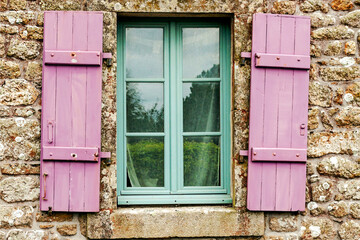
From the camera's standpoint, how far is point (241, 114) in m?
3.25

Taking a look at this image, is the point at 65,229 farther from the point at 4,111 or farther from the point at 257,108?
the point at 257,108

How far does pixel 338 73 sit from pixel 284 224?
1.29 meters

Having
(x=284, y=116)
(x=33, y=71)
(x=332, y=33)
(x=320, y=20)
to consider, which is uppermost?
(x=320, y=20)

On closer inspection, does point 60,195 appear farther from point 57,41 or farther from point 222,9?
point 222,9

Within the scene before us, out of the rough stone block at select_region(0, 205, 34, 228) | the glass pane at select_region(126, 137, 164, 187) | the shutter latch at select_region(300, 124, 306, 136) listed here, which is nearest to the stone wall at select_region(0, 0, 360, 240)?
the rough stone block at select_region(0, 205, 34, 228)

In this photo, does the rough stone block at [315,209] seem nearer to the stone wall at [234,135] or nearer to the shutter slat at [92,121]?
the stone wall at [234,135]

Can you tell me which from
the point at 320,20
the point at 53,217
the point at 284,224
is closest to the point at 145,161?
the point at 53,217

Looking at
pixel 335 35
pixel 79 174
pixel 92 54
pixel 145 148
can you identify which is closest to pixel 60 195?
pixel 79 174

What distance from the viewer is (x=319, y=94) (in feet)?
10.7

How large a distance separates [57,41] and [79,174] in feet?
3.38

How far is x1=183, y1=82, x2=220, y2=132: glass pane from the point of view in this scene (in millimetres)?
3459

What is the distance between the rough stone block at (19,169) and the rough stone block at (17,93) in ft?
1.55

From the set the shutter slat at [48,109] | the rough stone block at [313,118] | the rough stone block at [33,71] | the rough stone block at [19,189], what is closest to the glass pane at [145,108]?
the shutter slat at [48,109]

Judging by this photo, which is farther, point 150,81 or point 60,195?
point 150,81
